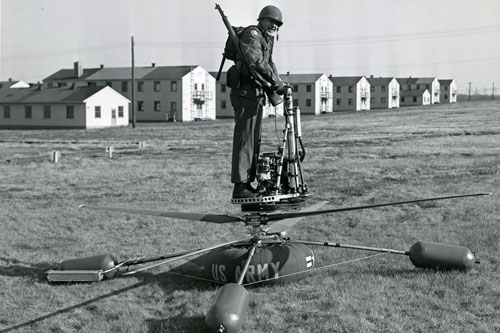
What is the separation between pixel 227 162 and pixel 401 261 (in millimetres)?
15250

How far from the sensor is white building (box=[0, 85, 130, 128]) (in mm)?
66312

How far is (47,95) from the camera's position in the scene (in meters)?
69.6

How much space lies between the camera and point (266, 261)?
7191 millimetres

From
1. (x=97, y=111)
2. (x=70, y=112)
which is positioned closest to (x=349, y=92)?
(x=97, y=111)

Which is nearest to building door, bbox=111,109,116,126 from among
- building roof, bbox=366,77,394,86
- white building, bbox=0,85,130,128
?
white building, bbox=0,85,130,128

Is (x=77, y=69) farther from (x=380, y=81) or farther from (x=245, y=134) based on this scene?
(x=245, y=134)

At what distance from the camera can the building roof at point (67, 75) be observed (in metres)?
91.4

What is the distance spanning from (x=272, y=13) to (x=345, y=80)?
372 ft

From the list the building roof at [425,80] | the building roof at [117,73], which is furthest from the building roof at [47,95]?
the building roof at [425,80]

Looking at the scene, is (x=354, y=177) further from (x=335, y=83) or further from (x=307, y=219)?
(x=335, y=83)

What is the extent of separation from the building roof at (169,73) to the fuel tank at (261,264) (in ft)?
255

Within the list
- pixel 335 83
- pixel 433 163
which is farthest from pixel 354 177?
pixel 335 83

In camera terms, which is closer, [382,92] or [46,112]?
[46,112]

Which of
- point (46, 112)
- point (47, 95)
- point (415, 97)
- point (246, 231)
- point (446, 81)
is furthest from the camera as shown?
point (446, 81)
